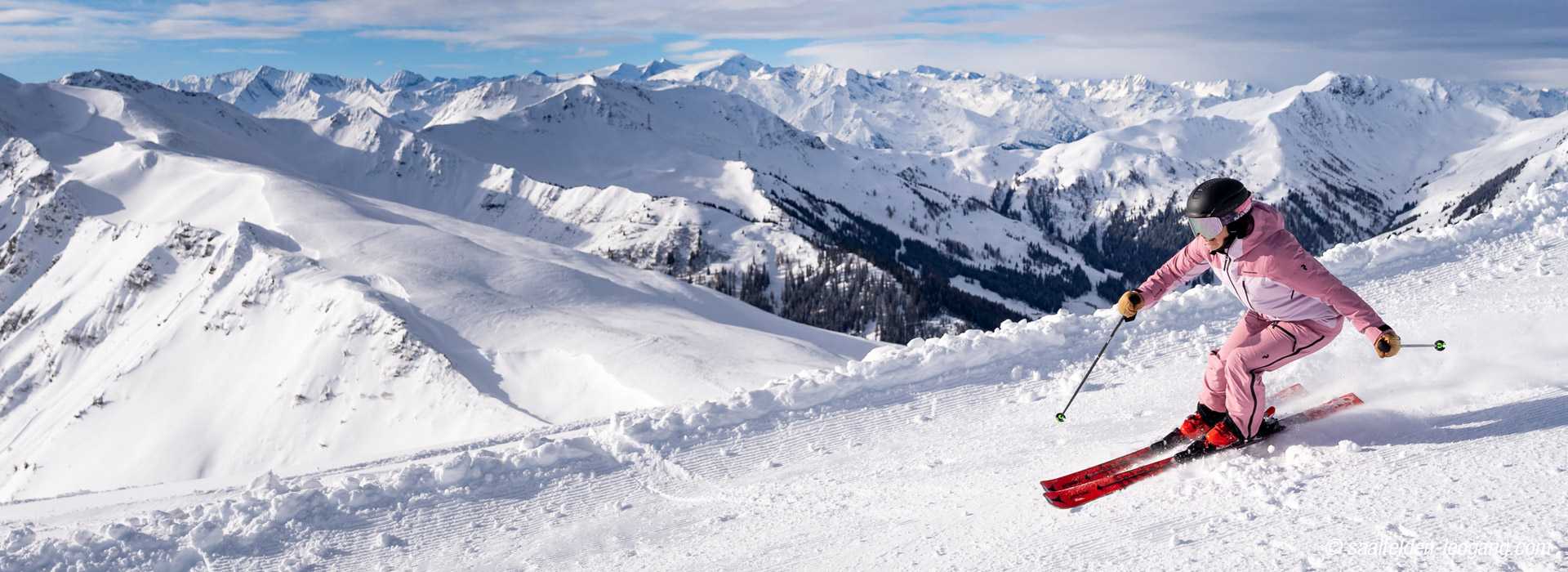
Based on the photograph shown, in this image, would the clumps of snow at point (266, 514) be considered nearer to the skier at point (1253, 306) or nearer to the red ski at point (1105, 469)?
the red ski at point (1105, 469)

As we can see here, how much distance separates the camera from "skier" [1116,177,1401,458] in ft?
23.7

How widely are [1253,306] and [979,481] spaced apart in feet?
10.5

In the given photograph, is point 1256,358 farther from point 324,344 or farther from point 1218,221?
point 324,344

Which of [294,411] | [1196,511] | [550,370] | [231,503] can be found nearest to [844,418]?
[1196,511]

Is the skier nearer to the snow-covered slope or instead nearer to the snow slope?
the snow slope

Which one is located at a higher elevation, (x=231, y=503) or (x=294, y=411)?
(x=231, y=503)

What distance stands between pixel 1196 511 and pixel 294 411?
54031 millimetres

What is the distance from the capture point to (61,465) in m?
55.1

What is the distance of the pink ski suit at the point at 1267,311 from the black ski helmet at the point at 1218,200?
0.27 meters

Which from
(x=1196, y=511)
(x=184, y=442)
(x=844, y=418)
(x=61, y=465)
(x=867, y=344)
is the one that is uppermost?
(x=1196, y=511)

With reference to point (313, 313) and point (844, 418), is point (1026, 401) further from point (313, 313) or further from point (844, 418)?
point (313, 313)

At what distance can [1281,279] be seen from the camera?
7.34m

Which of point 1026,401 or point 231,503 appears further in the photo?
point 1026,401

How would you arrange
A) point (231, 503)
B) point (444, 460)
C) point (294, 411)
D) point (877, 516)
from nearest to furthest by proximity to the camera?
point (877, 516), point (231, 503), point (444, 460), point (294, 411)
